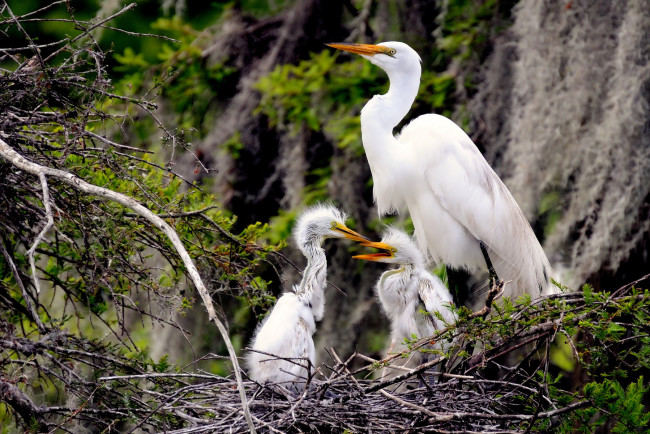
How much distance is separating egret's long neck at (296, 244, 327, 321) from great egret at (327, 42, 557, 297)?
16.7 inches

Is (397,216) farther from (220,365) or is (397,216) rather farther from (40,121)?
(40,121)

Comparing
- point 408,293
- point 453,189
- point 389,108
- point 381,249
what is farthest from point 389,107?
point 408,293

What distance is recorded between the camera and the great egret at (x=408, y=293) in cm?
357

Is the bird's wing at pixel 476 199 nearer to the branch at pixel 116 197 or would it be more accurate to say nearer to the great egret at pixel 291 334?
the great egret at pixel 291 334

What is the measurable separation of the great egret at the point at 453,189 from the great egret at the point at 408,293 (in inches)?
6.0

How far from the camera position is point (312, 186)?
482cm

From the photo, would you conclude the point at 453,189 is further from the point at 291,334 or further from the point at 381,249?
the point at 291,334

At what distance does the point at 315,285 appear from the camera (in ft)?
11.4

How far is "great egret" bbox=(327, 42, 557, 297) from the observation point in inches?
147

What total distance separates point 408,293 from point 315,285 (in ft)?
1.22

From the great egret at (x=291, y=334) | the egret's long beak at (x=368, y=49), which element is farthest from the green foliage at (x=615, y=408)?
the egret's long beak at (x=368, y=49)

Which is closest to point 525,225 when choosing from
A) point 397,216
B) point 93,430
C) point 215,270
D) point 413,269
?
point 413,269

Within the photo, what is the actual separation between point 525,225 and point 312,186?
128 cm

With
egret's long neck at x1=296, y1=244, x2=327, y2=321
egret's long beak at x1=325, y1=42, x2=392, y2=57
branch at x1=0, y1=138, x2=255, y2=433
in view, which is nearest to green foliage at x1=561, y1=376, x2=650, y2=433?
egret's long neck at x1=296, y1=244, x2=327, y2=321
